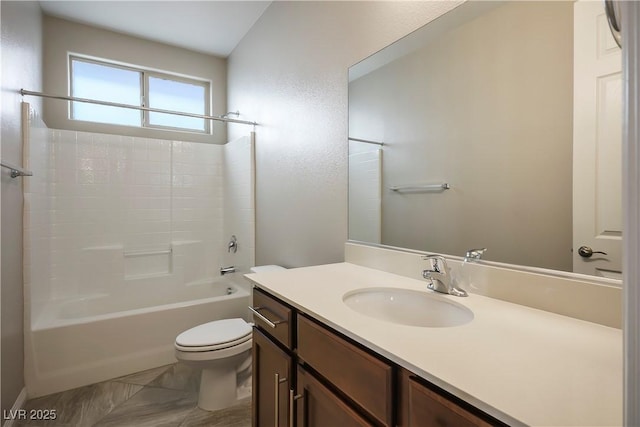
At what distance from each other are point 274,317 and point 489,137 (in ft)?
3.40

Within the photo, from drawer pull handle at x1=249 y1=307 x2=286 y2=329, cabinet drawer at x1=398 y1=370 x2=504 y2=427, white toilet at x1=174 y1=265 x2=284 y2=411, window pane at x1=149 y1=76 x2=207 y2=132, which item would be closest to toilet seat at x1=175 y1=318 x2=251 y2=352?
white toilet at x1=174 y1=265 x2=284 y2=411

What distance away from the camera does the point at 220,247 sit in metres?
3.41

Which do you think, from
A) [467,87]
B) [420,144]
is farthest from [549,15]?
[420,144]

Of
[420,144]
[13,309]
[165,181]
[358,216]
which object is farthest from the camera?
[165,181]

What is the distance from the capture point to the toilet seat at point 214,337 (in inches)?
67.8

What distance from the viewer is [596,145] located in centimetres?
83

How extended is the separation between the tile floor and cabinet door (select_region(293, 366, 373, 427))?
94cm

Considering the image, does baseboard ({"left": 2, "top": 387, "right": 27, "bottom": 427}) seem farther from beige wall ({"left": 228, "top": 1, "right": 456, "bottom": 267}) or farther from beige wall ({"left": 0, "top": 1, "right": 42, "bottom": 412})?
beige wall ({"left": 228, "top": 1, "right": 456, "bottom": 267})

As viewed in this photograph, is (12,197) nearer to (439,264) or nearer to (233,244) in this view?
(233,244)

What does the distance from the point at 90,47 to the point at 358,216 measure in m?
3.14

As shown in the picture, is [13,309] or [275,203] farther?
[275,203]

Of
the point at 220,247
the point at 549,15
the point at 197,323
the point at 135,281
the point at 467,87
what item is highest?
the point at 549,15

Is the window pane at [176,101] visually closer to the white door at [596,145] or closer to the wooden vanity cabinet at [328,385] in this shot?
the wooden vanity cabinet at [328,385]

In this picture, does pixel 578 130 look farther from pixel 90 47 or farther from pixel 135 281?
pixel 90 47
